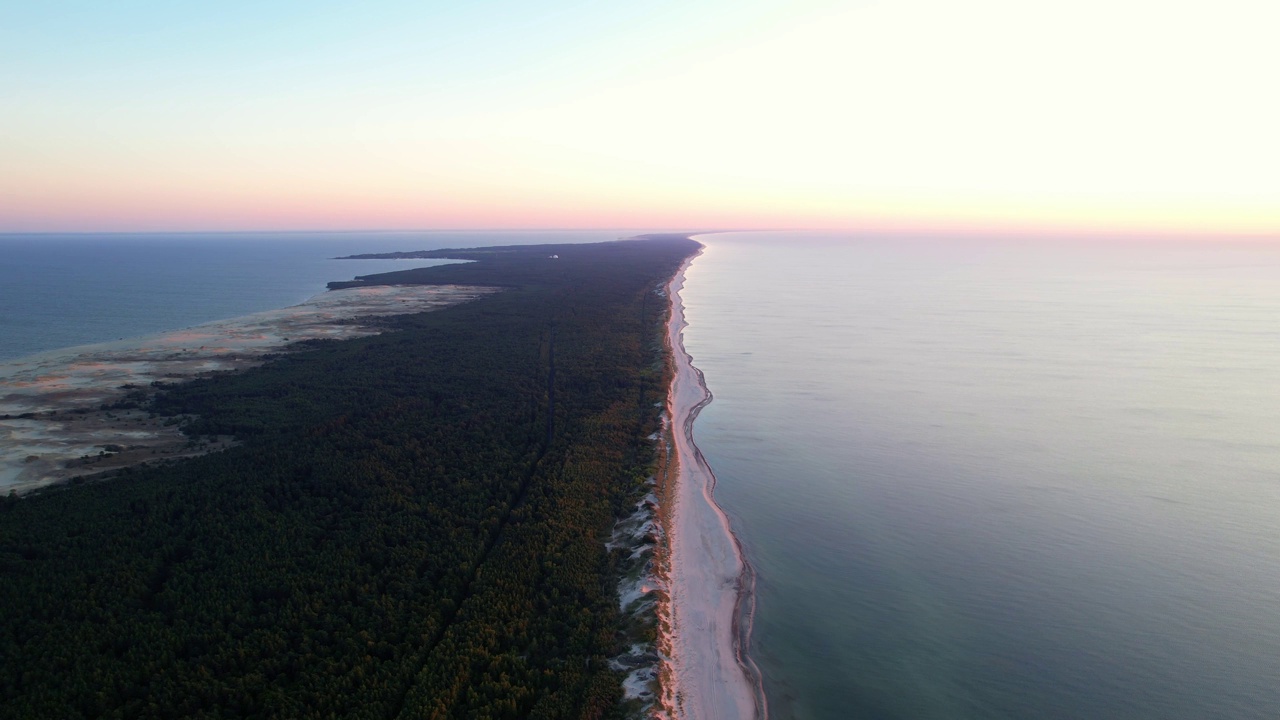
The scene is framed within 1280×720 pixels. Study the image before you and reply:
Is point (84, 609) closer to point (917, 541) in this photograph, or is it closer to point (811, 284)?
point (917, 541)

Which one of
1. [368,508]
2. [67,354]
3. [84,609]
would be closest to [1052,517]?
[368,508]

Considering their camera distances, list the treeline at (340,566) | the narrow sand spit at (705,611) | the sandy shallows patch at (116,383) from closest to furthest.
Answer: the treeline at (340,566) → the narrow sand spit at (705,611) → the sandy shallows patch at (116,383)

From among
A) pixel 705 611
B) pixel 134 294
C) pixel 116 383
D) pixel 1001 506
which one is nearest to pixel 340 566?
pixel 705 611

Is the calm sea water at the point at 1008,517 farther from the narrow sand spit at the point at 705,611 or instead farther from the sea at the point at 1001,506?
the narrow sand spit at the point at 705,611

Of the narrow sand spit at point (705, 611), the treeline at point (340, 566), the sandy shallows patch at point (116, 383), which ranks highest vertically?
the sandy shallows patch at point (116, 383)

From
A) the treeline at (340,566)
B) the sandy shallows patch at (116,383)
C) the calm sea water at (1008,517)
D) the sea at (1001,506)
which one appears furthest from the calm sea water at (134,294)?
the calm sea water at (1008,517)

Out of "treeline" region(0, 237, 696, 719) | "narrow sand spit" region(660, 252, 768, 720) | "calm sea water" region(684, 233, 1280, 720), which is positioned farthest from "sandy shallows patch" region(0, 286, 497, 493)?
"calm sea water" region(684, 233, 1280, 720)

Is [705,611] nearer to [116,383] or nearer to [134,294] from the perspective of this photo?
[116,383]
